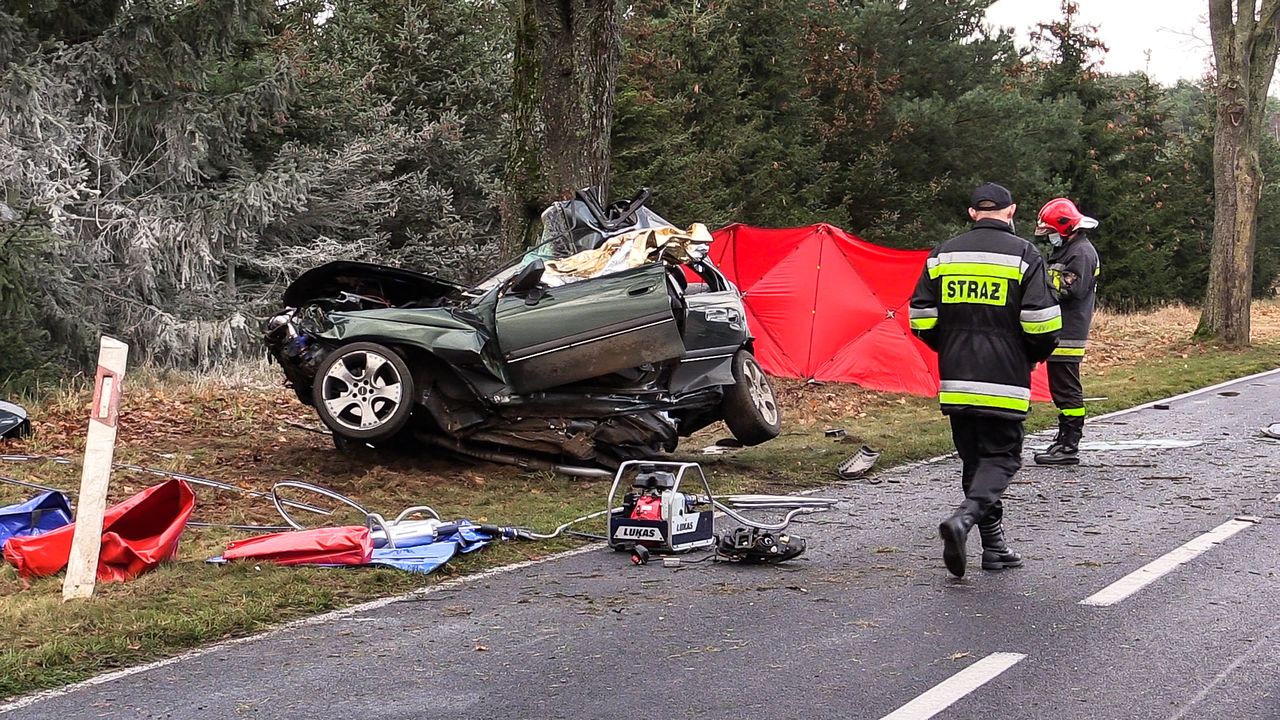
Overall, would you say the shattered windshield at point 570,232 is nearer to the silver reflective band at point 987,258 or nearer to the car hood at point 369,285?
the car hood at point 369,285

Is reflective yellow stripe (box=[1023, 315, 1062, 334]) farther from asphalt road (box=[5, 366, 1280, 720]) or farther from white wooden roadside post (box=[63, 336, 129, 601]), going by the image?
white wooden roadside post (box=[63, 336, 129, 601])

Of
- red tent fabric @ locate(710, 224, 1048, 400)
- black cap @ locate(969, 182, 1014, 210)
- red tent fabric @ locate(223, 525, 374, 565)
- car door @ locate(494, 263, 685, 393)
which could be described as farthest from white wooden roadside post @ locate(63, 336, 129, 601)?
red tent fabric @ locate(710, 224, 1048, 400)

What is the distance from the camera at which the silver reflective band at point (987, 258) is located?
648 cm

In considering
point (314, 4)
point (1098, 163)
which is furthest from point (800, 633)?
point (1098, 163)

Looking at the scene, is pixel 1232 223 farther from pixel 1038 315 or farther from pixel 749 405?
pixel 1038 315

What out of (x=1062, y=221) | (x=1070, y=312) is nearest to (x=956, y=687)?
(x=1070, y=312)

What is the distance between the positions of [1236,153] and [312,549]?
21.6 metres

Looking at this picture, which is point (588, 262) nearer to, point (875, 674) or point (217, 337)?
point (875, 674)

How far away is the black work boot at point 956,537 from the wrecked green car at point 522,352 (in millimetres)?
3386

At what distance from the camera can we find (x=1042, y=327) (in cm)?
646

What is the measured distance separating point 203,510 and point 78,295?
41.4 ft

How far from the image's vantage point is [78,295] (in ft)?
63.4

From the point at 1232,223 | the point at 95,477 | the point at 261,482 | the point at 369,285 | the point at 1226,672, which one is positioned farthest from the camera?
the point at 1232,223

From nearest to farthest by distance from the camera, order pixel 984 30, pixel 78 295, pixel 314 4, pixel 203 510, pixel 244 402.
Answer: pixel 203 510 < pixel 244 402 < pixel 78 295 < pixel 314 4 < pixel 984 30
